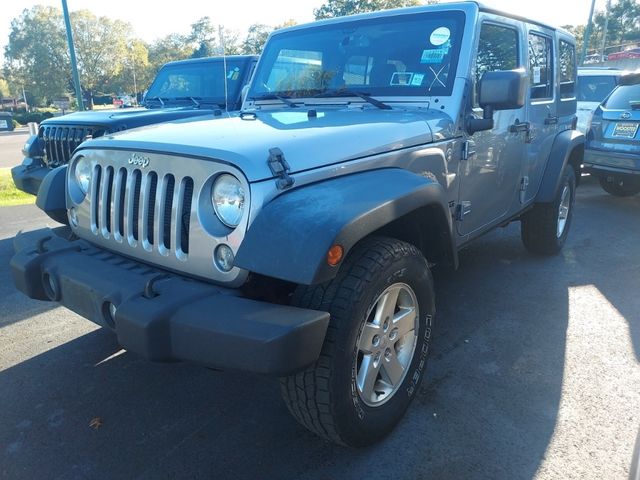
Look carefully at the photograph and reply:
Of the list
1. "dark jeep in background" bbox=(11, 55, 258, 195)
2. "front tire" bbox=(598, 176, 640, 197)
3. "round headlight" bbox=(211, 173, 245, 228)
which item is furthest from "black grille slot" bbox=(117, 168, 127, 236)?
"front tire" bbox=(598, 176, 640, 197)

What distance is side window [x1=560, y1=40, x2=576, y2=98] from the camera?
190 inches

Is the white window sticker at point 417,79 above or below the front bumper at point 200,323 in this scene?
above

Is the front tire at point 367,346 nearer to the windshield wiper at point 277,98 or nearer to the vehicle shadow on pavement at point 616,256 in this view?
the windshield wiper at point 277,98

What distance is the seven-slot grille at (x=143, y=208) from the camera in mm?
2211

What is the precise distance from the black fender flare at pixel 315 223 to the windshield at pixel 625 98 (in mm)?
6359

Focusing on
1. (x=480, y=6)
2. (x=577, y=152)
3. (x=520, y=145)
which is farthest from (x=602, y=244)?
(x=480, y=6)

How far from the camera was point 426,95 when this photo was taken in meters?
3.17

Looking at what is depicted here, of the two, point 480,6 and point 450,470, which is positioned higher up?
point 480,6

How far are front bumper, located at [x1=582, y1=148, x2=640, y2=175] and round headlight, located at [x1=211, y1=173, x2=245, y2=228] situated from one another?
21.3 feet

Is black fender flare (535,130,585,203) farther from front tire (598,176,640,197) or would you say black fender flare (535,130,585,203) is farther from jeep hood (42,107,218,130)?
front tire (598,176,640,197)

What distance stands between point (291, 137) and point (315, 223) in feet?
1.96

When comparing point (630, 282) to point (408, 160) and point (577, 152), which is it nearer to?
point (577, 152)

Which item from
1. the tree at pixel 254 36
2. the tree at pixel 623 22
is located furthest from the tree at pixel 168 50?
the tree at pixel 623 22

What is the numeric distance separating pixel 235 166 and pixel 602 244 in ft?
16.3
